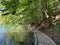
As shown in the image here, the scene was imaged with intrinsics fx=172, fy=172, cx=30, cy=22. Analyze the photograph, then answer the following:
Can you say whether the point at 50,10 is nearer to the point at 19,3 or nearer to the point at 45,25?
the point at 45,25

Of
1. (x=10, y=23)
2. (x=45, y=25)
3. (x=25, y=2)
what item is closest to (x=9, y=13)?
(x=10, y=23)

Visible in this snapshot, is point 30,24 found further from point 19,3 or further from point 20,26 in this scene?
point 19,3

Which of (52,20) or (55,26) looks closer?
(55,26)

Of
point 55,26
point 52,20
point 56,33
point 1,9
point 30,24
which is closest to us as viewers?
point 56,33

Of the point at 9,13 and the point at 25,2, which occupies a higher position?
the point at 25,2

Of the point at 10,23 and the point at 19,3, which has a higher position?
the point at 19,3

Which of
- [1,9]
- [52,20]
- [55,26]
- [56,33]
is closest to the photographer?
[56,33]

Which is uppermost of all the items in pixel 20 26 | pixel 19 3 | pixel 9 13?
pixel 19 3

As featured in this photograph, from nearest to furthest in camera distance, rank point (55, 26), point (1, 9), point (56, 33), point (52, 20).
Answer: point (56, 33) < point (55, 26) < point (52, 20) < point (1, 9)

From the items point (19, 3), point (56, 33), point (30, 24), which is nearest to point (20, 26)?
point (30, 24)

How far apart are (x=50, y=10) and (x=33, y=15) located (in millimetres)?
1437

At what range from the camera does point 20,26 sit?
13.7 m

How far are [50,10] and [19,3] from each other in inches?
98.5

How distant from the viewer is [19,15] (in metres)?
13.5
